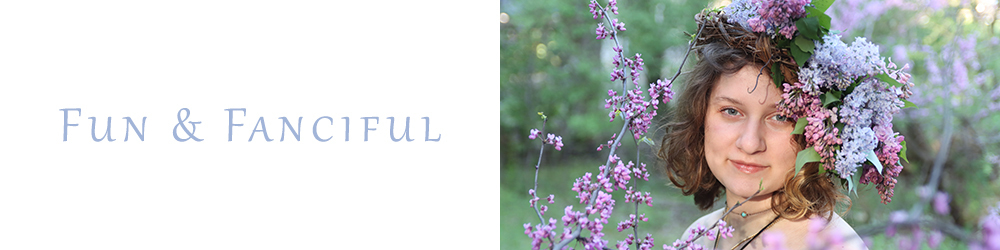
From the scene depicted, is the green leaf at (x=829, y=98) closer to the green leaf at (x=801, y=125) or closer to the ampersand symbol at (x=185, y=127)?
the green leaf at (x=801, y=125)

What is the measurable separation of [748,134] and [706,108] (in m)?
0.16

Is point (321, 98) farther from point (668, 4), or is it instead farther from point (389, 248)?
point (668, 4)

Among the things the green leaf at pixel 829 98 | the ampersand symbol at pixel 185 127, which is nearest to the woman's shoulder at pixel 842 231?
the green leaf at pixel 829 98

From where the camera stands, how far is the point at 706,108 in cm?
149

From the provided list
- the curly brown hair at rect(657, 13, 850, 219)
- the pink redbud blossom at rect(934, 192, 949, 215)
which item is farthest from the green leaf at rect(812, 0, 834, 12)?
the pink redbud blossom at rect(934, 192, 949, 215)

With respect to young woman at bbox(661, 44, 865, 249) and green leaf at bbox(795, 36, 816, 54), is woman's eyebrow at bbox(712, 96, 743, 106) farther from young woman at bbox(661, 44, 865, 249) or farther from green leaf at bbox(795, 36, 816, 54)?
green leaf at bbox(795, 36, 816, 54)

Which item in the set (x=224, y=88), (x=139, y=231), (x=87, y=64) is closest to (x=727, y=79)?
(x=224, y=88)

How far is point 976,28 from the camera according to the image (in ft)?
14.3

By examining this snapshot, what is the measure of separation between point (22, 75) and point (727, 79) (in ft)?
6.85

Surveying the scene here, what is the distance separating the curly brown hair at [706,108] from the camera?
1.33 metres

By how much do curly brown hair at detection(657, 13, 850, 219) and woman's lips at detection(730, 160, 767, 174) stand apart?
6 centimetres

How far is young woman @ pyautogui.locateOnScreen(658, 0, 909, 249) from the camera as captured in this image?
1216mm

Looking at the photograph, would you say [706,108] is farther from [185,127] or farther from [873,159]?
[185,127]

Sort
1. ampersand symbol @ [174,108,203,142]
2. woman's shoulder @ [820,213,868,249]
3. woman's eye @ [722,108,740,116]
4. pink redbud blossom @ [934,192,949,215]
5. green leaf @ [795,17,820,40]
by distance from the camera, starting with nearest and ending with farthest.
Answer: pink redbud blossom @ [934,192,949,215]
green leaf @ [795,17,820,40]
woman's shoulder @ [820,213,868,249]
woman's eye @ [722,108,740,116]
ampersand symbol @ [174,108,203,142]
